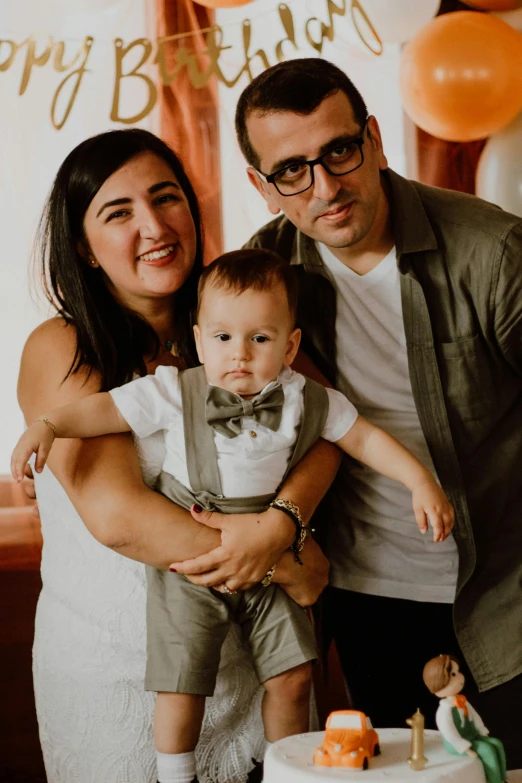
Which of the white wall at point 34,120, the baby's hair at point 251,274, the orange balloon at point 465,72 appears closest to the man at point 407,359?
the baby's hair at point 251,274

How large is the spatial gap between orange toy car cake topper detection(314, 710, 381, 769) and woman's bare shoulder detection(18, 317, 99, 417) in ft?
2.66

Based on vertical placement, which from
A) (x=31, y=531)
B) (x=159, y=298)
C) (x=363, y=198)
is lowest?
(x=31, y=531)

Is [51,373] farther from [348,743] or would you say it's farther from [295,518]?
[348,743]

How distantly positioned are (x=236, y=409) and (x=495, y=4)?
1.83 metres

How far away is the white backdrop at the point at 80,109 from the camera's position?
3.08m

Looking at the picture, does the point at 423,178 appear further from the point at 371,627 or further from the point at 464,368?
the point at 371,627

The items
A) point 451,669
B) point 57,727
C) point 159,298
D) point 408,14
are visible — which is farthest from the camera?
point 408,14

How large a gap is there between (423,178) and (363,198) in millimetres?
1275

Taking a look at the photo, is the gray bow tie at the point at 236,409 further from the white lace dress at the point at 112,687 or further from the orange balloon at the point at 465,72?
the orange balloon at the point at 465,72

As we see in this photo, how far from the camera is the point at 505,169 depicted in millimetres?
2730

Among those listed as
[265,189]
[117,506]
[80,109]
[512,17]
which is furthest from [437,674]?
[80,109]

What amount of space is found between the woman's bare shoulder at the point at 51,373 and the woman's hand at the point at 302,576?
50 centimetres

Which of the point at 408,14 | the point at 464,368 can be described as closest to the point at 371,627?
the point at 464,368

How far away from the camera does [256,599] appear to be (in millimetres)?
1782
